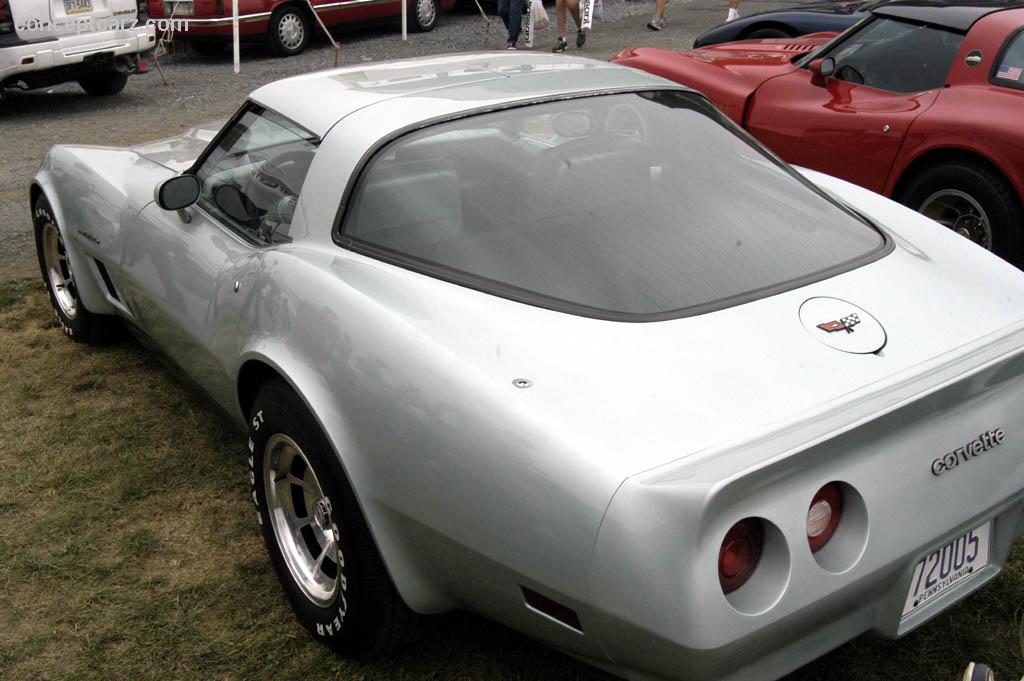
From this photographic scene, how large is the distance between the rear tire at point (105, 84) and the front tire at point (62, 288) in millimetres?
6069

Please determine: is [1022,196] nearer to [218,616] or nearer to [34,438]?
[218,616]

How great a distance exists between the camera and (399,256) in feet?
8.52

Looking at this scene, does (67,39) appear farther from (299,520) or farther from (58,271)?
(299,520)

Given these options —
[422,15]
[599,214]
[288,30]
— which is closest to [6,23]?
[288,30]

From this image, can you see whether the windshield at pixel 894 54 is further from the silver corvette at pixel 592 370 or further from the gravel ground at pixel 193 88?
the gravel ground at pixel 193 88

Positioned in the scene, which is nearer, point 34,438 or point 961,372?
point 961,372

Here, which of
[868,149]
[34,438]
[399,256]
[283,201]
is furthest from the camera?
[868,149]

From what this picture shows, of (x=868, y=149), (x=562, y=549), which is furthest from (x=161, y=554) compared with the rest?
(x=868, y=149)

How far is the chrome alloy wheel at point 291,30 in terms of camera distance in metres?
→ 11.7

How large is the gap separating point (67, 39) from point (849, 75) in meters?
6.64

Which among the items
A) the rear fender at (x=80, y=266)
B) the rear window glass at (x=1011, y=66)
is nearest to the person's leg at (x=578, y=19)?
the rear window glass at (x=1011, y=66)

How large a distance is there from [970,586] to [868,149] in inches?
130

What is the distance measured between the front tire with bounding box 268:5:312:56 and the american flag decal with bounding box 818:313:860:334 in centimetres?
1039

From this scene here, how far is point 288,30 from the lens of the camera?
11711mm
